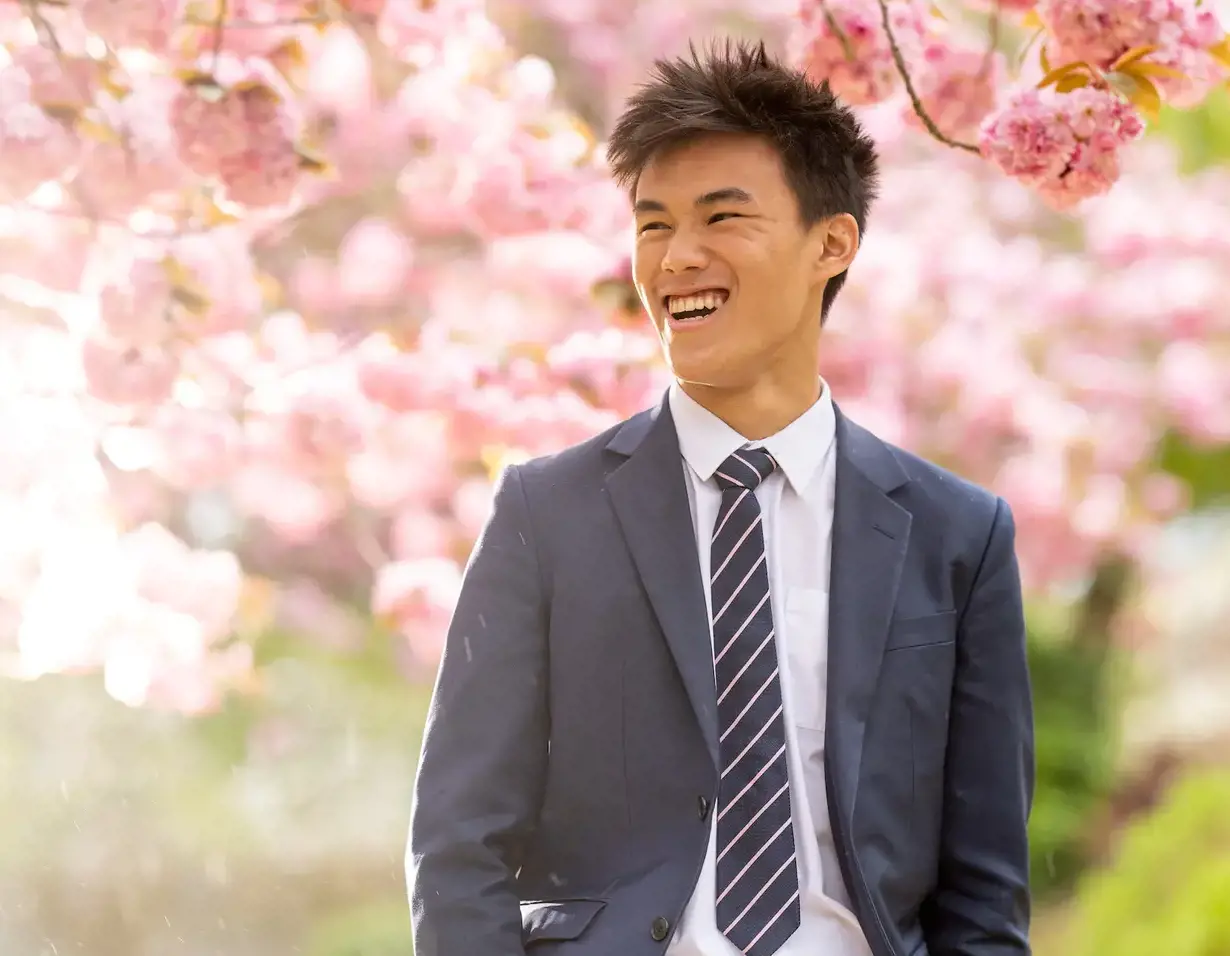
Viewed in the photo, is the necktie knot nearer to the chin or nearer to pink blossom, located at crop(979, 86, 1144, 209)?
the chin

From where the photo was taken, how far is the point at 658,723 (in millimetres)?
1404

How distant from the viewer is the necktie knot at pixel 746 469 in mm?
1483

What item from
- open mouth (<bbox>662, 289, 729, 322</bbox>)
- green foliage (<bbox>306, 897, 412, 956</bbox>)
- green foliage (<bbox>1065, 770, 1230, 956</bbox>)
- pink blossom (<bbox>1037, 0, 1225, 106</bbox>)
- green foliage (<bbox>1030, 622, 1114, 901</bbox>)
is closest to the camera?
open mouth (<bbox>662, 289, 729, 322</bbox>)

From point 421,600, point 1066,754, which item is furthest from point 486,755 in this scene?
point 1066,754

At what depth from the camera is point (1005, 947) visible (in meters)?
1.46

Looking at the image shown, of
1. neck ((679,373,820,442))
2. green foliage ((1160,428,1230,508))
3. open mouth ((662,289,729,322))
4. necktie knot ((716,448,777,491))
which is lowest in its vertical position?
necktie knot ((716,448,777,491))

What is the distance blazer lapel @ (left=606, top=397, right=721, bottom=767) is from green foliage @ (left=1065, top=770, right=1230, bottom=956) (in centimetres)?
277

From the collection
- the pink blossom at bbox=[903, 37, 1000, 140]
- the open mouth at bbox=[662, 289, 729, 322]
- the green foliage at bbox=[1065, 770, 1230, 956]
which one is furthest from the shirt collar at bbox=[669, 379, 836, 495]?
the green foliage at bbox=[1065, 770, 1230, 956]

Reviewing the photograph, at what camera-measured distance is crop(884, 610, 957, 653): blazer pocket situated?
145 centimetres

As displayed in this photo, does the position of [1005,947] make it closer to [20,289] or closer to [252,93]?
[252,93]

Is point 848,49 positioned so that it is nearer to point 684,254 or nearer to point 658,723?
point 684,254

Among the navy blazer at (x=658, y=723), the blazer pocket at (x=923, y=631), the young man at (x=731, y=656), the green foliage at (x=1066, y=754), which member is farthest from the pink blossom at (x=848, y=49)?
the green foliage at (x=1066, y=754)

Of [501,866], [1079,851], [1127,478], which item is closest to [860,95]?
[501,866]

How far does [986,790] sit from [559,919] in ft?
1.55
